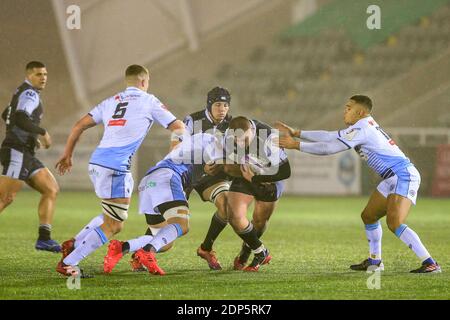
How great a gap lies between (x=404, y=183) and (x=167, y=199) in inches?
90.6

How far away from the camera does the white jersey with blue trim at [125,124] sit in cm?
749

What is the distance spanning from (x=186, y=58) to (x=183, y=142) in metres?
20.7

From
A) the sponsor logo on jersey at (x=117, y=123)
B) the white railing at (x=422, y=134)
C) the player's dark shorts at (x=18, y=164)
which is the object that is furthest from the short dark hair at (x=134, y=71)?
the white railing at (x=422, y=134)

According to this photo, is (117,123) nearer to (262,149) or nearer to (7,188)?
(262,149)

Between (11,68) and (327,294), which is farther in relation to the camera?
(11,68)

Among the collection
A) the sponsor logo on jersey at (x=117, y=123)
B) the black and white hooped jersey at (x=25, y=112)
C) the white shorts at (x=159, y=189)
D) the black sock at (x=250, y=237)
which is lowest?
the black sock at (x=250, y=237)

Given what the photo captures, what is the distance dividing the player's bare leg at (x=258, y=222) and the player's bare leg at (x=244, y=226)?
190mm

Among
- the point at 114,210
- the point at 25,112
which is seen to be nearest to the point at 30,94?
the point at 25,112

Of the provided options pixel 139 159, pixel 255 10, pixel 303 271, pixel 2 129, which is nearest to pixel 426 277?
pixel 303 271

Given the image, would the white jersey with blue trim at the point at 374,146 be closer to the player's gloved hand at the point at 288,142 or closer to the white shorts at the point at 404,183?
the white shorts at the point at 404,183

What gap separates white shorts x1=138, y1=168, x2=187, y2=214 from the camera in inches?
304

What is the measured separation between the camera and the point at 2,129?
78.8 feet
